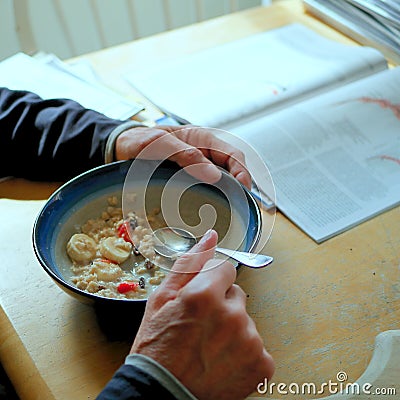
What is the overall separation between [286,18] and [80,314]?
0.97 m

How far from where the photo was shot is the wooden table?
673mm

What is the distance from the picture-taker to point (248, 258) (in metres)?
0.70

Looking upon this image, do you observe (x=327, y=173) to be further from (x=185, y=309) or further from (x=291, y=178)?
(x=185, y=309)

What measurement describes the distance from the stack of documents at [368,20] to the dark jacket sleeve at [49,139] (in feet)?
2.07

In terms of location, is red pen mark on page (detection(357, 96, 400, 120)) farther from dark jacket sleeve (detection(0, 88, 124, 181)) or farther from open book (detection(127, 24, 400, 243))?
dark jacket sleeve (detection(0, 88, 124, 181))

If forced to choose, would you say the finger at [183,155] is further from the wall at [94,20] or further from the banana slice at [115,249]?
the wall at [94,20]

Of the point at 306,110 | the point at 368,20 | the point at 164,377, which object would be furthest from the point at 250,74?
the point at 164,377

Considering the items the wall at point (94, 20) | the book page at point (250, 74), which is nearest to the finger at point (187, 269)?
the book page at point (250, 74)

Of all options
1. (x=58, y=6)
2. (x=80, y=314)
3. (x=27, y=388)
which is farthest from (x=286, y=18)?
(x=27, y=388)

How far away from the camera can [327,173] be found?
3.15 ft

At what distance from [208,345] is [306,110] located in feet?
2.01

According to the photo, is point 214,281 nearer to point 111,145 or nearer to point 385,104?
point 111,145

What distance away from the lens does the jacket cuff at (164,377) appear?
570 millimetres

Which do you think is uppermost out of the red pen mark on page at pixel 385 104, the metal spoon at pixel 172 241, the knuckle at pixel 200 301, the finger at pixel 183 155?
the knuckle at pixel 200 301
